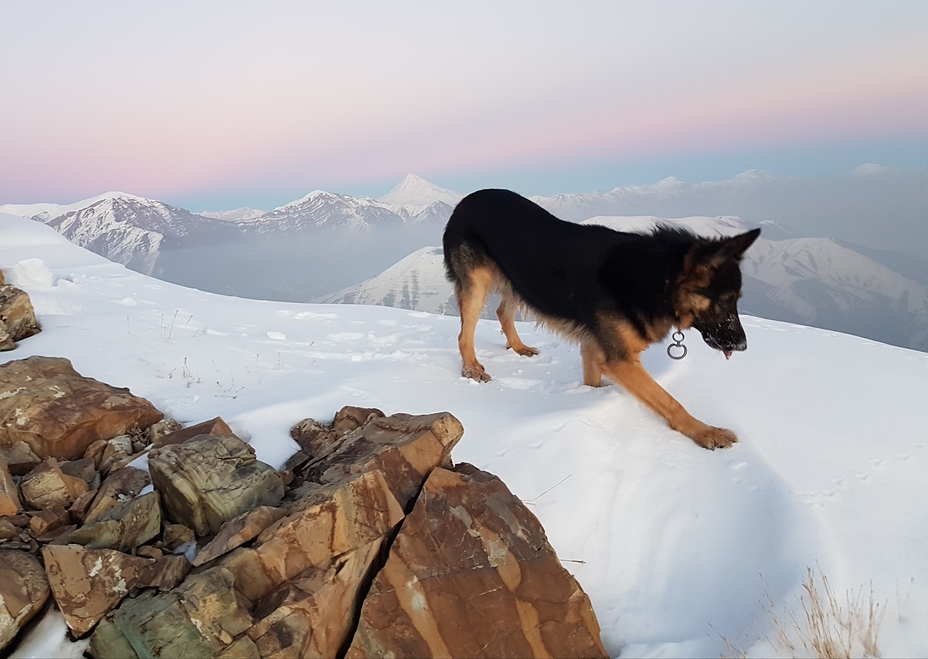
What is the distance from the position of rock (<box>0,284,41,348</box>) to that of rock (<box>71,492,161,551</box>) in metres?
3.78

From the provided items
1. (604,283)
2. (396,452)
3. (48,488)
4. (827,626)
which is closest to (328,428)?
(396,452)

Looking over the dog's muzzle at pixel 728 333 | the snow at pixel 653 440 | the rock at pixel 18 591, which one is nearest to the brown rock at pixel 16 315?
the snow at pixel 653 440

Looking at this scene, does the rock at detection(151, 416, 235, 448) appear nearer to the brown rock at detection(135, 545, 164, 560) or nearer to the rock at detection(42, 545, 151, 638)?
the brown rock at detection(135, 545, 164, 560)

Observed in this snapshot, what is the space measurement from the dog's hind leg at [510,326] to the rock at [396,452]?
343 cm

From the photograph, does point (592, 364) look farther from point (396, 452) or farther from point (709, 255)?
point (396, 452)

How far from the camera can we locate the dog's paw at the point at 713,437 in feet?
13.8

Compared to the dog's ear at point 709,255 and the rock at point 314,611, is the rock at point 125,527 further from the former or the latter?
the dog's ear at point 709,255

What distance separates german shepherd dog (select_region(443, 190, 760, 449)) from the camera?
4.39 m

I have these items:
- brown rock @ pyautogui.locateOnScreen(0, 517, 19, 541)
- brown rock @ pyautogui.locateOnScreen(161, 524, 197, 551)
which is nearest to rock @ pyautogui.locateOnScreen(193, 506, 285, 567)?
brown rock @ pyautogui.locateOnScreen(161, 524, 197, 551)

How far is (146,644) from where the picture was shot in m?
2.22

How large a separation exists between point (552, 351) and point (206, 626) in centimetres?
524

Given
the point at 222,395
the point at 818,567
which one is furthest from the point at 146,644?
the point at 818,567

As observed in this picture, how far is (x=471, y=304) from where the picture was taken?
20.6 feet

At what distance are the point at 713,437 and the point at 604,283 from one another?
5.19ft
